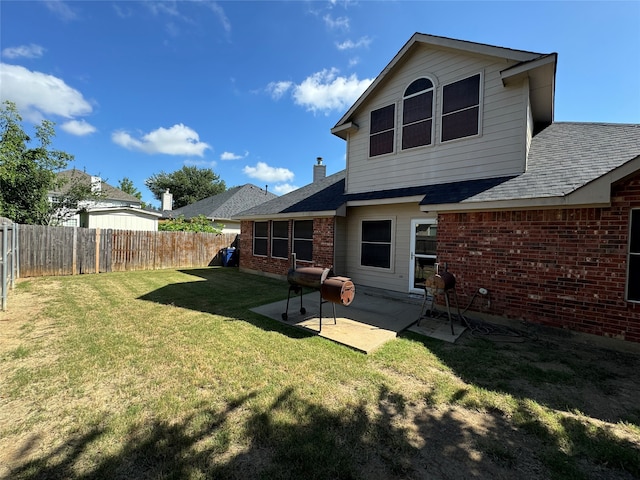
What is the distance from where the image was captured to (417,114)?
26.5 feet

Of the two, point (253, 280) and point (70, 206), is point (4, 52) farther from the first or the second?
point (253, 280)

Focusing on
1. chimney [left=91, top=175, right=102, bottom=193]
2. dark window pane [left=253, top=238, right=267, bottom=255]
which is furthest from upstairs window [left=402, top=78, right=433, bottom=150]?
chimney [left=91, top=175, right=102, bottom=193]

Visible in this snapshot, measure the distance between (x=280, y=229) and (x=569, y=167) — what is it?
29.5 feet

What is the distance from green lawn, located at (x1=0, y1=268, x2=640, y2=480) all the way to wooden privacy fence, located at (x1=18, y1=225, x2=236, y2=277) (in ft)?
23.8

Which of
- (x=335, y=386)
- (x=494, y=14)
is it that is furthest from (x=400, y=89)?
(x=335, y=386)

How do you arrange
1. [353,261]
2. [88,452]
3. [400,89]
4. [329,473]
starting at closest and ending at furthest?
1. [329,473]
2. [88,452]
3. [400,89]
4. [353,261]

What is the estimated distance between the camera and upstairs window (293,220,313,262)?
33.1 ft

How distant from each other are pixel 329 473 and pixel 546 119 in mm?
11161

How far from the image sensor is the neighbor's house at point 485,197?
15.3 feet

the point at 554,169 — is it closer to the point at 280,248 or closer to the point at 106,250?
the point at 280,248

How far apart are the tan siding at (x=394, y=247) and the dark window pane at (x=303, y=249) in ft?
4.78

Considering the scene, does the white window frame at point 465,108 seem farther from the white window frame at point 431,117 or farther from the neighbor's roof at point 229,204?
the neighbor's roof at point 229,204

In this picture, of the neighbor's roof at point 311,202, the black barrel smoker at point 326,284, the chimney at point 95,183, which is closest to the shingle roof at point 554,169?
the neighbor's roof at point 311,202

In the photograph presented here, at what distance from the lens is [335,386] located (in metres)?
3.29
